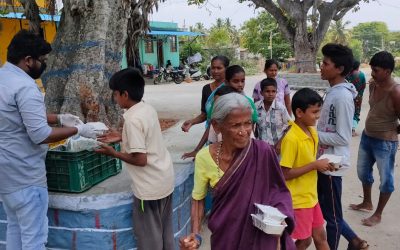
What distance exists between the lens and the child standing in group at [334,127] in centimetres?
280

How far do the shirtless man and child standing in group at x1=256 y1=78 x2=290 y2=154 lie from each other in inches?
33.6

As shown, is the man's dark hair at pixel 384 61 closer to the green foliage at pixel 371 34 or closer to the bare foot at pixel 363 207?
the bare foot at pixel 363 207

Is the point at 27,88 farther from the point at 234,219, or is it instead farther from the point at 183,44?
the point at 183,44

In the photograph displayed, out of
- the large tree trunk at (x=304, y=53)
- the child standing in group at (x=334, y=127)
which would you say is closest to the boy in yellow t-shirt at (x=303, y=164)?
the child standing in group at (x=334, y=127)

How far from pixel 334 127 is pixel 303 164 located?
48cm

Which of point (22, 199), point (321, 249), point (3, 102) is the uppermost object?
point (3, 102)

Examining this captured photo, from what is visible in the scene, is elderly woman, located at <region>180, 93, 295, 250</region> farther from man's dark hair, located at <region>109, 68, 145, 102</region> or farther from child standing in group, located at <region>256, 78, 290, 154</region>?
child standing in group, located at <region>256, 78, 290, 154</region>

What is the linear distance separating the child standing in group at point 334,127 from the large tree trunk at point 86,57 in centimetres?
243

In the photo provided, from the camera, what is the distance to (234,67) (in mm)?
3760

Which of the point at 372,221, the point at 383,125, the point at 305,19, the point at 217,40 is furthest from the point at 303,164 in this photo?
the point at 217,40

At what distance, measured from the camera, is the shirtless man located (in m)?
3.65

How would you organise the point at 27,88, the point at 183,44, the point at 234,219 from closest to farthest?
the point at 234,219
the point at 27,88
the point at 183,44

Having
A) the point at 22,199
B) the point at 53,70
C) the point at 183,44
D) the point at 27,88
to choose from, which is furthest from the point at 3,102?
the point at 183,44

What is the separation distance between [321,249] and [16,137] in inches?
84.6
